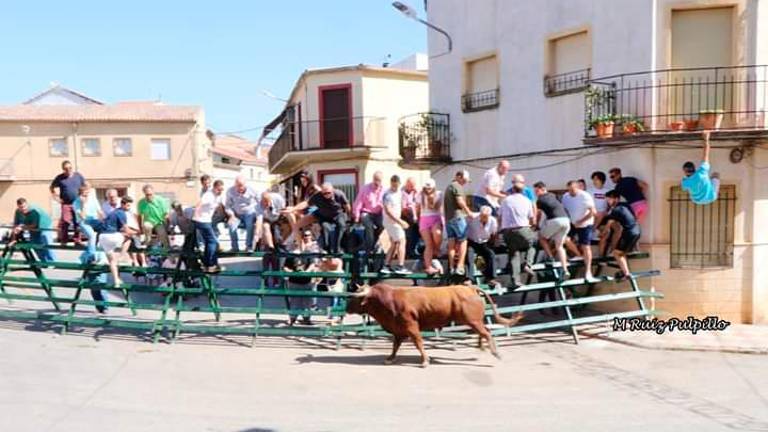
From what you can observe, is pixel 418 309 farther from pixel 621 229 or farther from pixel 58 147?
pixel 58 147

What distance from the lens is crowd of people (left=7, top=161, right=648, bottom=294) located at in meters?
10.1

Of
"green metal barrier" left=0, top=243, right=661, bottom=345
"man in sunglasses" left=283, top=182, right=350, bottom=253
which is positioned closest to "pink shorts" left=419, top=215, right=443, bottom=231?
"green metal barrier" left=0, top=243, right=661, bottom=345

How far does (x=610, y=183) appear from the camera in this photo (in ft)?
39.3

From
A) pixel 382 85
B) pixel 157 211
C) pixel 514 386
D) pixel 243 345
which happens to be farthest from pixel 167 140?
pixel 514 386

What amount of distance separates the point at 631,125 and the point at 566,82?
7.36 feet

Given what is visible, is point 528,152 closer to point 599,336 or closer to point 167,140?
point 599,336

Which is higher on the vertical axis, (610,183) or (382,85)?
(382,85)

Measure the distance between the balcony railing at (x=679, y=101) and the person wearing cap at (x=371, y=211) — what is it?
4.34 metres

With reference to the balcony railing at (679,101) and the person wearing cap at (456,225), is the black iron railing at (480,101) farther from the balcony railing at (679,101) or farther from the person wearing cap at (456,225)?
the person wearing cap at (456,225)

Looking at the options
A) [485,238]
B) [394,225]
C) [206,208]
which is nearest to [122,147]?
[206,208]

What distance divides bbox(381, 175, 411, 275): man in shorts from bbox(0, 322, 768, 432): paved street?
137 centimetres

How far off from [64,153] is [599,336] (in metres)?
36.7

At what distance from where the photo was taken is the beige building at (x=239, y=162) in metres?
46.6

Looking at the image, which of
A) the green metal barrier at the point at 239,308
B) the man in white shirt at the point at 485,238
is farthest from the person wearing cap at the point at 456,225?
the green metal barrier at the point at 239,308
